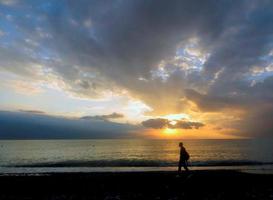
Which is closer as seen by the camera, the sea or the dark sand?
the dark sand

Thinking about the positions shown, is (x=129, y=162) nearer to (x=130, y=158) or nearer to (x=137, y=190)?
(x=130, y=158)

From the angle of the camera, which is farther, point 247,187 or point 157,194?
point 247,187

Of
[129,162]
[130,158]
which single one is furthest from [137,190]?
[130,158]

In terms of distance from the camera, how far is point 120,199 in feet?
47.7

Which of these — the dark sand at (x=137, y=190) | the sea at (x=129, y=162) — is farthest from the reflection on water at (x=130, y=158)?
the dark sand at (x=137, y=190)

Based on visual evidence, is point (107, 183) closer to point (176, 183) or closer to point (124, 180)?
point (124, 180)

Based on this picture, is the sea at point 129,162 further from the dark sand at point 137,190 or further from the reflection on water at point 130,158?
the dark sand at point 137,190

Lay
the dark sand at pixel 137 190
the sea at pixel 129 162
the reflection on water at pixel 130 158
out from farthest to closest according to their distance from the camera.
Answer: the reflection on water at pixel 130 158 → the sea at pixel 129 162 → the dark sand at pixel 137 190

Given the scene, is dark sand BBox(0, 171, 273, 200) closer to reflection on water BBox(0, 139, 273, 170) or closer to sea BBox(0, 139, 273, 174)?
sea BBox(0, 139, 273, 174)

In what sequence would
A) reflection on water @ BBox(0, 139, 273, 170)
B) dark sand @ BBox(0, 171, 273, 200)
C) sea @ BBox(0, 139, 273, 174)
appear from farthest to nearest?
reflection on water @ BBox(0, 139, 273, 170), sea @ BBox(0, 139, 273, 174), dark sand @ BBox(0, 171, 273, 200)

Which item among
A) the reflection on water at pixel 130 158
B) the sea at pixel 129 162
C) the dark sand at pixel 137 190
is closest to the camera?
the dark sand at pixel 137 190

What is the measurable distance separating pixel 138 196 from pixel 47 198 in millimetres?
5930

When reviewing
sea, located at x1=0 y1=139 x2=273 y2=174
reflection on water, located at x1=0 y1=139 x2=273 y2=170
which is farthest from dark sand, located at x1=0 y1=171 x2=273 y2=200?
reflection on water, located at x1=0 y1=139 x2=273 y2=170

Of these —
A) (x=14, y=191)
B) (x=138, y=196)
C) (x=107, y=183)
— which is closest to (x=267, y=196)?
Result: (x=138, y=196)
